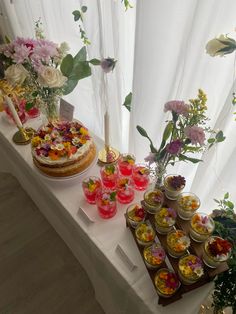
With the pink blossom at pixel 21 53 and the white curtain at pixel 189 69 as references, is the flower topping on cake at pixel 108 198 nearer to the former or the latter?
the white curtain at pixel 189 69

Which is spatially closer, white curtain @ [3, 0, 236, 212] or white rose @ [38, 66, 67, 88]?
white curtain @ [3, 0, 236, 212]

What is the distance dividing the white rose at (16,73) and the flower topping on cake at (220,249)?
98 centimetres

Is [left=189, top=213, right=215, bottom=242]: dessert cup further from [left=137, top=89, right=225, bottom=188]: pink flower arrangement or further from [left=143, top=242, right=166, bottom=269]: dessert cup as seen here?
[left=137, top=89, right=225, bottom=188]: pink flower arrangement

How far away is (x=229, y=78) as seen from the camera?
0.74m

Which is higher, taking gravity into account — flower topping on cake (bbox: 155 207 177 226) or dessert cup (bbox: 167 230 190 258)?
flower topping on cake (bbox: 155 207 177 226)

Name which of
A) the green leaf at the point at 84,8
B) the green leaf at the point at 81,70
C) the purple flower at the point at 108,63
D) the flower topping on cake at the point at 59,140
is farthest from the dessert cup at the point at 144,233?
the green leaf at the point at 84,8

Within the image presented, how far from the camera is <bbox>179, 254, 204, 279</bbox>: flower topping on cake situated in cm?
81

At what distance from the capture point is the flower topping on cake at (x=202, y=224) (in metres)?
0.86

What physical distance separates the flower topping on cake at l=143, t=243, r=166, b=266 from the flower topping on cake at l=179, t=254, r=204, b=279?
7 centimetres

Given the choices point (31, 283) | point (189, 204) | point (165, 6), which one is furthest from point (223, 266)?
point (31, 283)

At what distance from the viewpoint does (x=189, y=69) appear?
82 centimetres

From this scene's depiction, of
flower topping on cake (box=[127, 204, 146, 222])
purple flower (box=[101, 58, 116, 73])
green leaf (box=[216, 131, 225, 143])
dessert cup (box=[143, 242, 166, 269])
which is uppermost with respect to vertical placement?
purple flower (box=[101, 58, 116, 73])

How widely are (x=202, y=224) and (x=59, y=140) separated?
0.73 meters

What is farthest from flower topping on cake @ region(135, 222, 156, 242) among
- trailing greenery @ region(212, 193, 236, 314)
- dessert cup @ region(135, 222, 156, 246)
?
trailing greenery @ region(212, 193, 236, 314)
